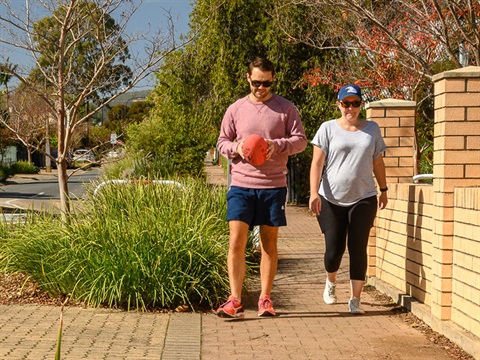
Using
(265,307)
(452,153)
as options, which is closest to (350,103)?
(452,153)

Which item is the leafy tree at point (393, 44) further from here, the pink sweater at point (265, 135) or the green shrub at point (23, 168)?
the green shrub at point (23, 168)

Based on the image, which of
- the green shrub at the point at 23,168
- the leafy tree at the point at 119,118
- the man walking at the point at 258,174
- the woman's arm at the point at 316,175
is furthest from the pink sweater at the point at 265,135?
the green shrub at the point at 23,168

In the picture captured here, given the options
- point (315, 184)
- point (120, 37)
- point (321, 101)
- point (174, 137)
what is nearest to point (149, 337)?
point (315, 184)

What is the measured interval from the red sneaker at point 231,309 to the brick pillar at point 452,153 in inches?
62.0

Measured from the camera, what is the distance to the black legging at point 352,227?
7.18 meters

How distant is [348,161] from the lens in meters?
7.12

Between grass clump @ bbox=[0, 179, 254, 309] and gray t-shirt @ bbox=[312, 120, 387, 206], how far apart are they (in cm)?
128

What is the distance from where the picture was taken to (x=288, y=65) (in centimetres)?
2373

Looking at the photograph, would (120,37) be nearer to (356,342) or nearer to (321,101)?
(356,342)

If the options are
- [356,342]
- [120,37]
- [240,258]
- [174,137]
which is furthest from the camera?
[174,137]

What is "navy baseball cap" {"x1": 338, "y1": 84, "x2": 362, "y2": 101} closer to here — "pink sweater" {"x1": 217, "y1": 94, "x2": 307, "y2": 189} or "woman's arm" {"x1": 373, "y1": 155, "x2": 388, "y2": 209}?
"pink sweater" {"x1": 217, "y1": 94, "x2": 307, "y2": 189}

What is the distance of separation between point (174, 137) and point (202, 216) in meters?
19.3

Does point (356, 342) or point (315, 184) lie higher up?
point (315, 184)

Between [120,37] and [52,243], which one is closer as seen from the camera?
[52,243]
